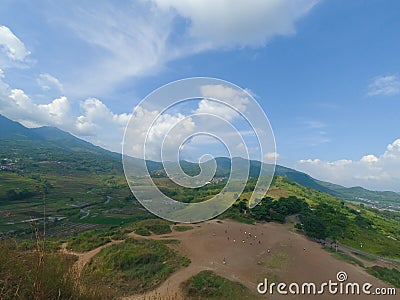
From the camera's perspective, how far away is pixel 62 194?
223ft

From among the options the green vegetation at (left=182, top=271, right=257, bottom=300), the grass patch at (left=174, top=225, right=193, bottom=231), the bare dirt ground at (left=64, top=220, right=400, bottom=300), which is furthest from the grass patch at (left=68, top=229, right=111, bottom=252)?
the green vegetation at (left=182, top=271, right=257, bottom=300)

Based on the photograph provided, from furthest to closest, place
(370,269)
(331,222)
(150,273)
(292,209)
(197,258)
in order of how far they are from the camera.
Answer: (292,209) < (331,222) < (370,269) < (197,258) < (150,273)

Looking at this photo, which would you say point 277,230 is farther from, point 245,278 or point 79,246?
point 79,246

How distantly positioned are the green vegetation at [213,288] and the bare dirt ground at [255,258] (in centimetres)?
61

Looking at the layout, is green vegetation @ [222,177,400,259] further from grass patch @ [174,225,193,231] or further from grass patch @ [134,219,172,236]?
grass patch @ [134,219,172,236]

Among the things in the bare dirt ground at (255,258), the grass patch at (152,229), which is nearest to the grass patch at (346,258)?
the bare dirt ground at (255,258)

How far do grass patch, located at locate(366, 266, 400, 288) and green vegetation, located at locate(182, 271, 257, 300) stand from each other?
13.6 m

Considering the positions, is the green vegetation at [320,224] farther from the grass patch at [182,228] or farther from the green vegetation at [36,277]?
the green vegetation at [36,277]

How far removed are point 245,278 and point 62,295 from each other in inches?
672

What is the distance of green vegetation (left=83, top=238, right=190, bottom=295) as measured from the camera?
643 inches

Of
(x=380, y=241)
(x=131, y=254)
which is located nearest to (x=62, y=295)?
(x=131, y=254)

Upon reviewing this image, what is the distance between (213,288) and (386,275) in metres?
17.0

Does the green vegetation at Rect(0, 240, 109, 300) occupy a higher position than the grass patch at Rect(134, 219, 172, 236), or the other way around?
the green vegetation at Rect(0, 240, 109, 300)

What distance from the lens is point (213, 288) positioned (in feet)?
52.3
